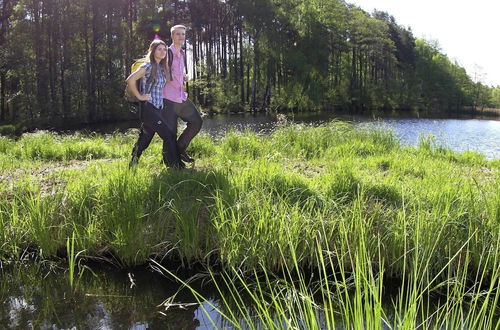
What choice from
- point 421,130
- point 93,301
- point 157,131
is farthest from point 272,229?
point 421,130

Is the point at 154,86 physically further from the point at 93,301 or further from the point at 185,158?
the point at 93,301

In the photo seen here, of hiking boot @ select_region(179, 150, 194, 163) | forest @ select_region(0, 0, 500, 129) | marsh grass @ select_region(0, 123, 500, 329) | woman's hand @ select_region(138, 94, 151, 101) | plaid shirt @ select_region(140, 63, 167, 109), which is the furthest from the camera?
forest @ select_region(0, 0, 500, 129)

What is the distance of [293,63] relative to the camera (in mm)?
53750

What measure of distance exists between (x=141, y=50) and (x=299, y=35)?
25204 millimetres

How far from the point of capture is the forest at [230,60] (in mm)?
30125

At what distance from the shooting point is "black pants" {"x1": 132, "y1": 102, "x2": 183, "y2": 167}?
5.50 metres

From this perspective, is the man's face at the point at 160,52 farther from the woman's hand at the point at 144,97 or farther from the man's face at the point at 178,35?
the woman's hand at the point at 144,97

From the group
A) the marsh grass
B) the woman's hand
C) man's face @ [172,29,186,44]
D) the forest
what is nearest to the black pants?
the woman's hand

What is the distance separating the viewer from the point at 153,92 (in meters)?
5.45

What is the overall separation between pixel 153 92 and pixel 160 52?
1.74 feet

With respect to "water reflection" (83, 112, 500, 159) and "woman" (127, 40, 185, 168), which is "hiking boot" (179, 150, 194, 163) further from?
"water reflection" (83, 112, 500, 159)

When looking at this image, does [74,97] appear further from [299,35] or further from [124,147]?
[299,35]

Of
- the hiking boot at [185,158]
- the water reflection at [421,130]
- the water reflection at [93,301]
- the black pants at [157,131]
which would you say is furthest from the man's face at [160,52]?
the water reflection at [421,130]

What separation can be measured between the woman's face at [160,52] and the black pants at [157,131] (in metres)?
0.62
